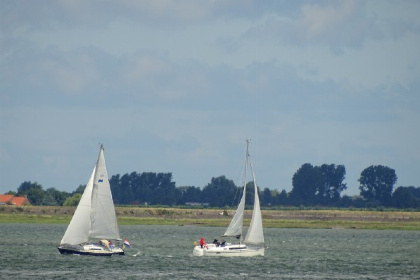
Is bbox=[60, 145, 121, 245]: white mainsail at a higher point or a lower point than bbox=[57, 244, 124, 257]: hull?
higher

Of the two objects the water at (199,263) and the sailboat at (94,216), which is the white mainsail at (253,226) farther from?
the sailboat at (94,216)

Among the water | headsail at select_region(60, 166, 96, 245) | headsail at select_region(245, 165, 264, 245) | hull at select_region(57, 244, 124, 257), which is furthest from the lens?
headsail at select_region(245, 165, 264, 245)


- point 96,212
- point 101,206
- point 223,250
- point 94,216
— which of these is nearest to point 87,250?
point 94,216

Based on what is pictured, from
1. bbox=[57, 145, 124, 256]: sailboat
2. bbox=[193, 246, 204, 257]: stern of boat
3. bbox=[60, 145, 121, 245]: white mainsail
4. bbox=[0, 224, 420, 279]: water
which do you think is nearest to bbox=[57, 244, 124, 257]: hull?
→ bbox=[57, 145, 124, 256]: sailboat

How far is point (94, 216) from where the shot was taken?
309 ft

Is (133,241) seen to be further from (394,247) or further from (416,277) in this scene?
(416,277)

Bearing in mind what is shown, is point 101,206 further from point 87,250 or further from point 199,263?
point 199,263

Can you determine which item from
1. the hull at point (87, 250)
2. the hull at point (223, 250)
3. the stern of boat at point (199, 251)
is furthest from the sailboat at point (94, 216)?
the hull at point (223, 250)

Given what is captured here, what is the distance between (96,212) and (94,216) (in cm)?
42

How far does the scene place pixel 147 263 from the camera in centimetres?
9288

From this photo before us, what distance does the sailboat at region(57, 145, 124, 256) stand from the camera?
309 ft

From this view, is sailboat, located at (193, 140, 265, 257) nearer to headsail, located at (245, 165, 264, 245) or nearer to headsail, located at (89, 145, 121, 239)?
headsail, located at (245, 165, 264, 245)

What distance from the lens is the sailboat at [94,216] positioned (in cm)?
9431

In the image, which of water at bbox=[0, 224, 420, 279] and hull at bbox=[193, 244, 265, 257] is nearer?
water at bbox=[0, 224, 420, 279]
